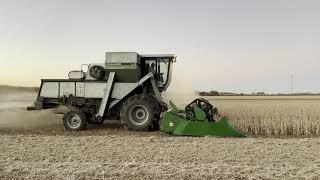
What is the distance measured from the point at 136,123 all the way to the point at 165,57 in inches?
96.0

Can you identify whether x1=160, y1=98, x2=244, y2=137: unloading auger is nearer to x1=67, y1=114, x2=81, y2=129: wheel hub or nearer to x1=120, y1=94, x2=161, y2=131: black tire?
x1=120, y1=94, x2=161, y2=131: black tire

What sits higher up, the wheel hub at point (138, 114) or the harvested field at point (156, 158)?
the wheel hub at point (138, 114)

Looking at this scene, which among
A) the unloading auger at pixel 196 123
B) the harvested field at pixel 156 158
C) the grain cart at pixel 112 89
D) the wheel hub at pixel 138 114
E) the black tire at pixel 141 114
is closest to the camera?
the harvested field at pixel 156 158

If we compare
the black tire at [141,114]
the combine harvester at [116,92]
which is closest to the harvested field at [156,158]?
the black tire at [141,114]

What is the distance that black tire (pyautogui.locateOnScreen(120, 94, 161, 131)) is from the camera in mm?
16750

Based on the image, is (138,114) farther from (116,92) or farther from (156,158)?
(156,158)

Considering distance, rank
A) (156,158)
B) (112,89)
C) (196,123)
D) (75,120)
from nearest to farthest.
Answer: (156,158) → (196,123) → (75,120) → (112,89)

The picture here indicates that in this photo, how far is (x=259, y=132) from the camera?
17516 millimetres

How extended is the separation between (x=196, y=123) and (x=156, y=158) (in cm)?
430


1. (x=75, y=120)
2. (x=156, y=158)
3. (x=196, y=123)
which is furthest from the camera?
(x=75, y=120)

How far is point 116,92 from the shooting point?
57.7 ft

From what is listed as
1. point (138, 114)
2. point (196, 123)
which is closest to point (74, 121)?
point (138, 114)

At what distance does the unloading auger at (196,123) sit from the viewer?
575 inches

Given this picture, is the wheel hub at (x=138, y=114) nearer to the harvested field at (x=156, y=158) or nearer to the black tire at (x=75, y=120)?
the black tire at (x=75, y=120)
